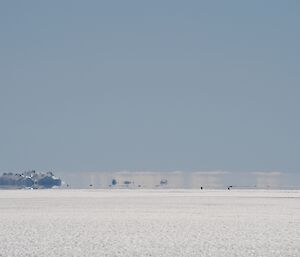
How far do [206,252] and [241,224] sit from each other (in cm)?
1123

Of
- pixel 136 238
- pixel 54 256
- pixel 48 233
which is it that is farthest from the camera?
pixel 48 233

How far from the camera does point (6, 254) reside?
2112 centimetres

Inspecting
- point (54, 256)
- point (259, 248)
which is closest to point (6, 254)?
point (54, 256)

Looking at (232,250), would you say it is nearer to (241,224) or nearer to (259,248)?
(259,248)

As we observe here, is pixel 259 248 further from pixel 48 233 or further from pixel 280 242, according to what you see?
pixel 48 233

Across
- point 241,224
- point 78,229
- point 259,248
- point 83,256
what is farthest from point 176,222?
point 83,256

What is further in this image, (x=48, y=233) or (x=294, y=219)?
(x=294, y=219)

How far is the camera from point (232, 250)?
22531 millimetres

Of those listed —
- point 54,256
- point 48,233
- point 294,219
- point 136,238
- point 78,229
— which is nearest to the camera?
point 54,256

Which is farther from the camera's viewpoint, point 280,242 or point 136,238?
point 136,238

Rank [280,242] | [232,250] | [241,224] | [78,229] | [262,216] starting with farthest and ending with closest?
[262,216] → [241,224] → [78,229] → [280,242] → [232,250]

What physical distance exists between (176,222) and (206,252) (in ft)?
39.6

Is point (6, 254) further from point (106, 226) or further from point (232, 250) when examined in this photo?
point (106, 226)

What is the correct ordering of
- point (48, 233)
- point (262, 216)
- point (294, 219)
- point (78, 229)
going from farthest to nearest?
point (262, 216)
point (294, 219)
point (78, 229)
point (48, 233)
